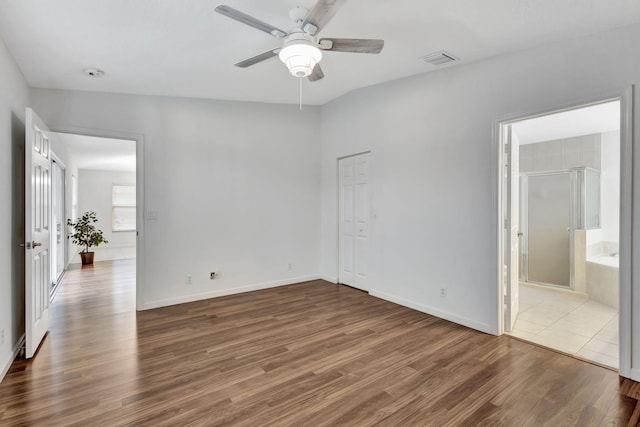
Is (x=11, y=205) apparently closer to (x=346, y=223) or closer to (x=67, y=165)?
(x=346, y=223)

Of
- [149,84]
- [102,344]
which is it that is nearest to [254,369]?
[102,344]

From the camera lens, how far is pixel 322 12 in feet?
6.26

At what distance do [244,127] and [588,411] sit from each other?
184 inches

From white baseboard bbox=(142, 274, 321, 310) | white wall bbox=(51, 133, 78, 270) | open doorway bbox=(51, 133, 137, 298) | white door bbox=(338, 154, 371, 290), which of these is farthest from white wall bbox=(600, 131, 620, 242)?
white wall bbox=(51, 133, 78, 270)

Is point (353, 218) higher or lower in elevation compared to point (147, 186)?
lower

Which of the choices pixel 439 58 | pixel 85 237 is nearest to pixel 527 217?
pixel 439 58

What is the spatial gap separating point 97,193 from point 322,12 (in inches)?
400

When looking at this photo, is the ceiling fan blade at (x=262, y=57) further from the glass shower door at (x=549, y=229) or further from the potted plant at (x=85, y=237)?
the potted plant at (x=85, y=237)

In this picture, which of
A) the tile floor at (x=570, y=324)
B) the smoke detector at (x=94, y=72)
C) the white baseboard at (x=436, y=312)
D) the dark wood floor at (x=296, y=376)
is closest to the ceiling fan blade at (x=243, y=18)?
the smoke detector at (x=94, y=72)

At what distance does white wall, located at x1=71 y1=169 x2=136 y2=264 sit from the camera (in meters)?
9.31

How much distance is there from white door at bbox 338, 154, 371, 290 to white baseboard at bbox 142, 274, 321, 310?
2.39 ft

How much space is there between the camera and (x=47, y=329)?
3281 millimetres

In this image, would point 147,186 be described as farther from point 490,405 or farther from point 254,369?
point 490,405

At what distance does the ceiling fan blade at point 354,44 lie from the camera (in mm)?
2205
